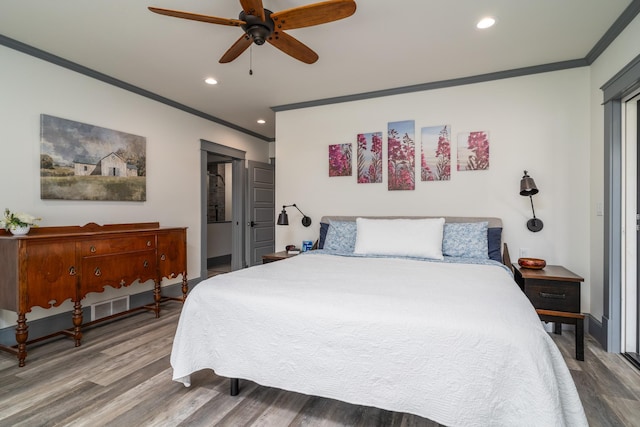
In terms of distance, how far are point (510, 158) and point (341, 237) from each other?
1.94 m

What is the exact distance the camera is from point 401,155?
360cm

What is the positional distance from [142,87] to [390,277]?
3569mm

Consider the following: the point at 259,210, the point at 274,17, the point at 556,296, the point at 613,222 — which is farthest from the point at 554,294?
the point at 259,210

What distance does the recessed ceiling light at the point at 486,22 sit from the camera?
7.60 ft

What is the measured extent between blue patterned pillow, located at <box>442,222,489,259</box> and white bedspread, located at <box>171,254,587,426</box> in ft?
2.83

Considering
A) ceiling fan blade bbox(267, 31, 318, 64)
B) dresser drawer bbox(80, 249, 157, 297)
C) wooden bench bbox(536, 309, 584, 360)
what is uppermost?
ceiling fan blade bbox(267, 31, 318, 64)

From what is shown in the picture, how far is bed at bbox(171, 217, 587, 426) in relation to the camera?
1.18 meters

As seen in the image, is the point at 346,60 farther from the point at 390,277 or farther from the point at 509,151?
the point at 390,277

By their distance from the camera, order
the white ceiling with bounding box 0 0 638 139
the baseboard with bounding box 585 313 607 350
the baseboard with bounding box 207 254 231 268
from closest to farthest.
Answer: the white ceiling with bounding box 0 0 638 139 → the baseboard with bounding box 585 313 607 350 → the baseboard with bounding box 207 254 231 268

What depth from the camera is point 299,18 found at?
1.85 metres

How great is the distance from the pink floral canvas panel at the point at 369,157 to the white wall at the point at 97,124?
2417 mm

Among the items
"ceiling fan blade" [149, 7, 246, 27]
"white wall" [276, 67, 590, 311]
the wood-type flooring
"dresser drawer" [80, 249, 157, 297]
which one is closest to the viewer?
the wood-type flooring

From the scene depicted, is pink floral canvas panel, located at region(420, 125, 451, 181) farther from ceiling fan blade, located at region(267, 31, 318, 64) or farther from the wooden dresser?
the wooden dresser

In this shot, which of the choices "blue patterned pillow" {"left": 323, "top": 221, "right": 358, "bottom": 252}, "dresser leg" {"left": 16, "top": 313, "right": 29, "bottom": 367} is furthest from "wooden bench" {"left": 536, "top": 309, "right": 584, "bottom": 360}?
"dresser leg" {"left": 16, "top": 313, "right": 29, "bottom": 367}
